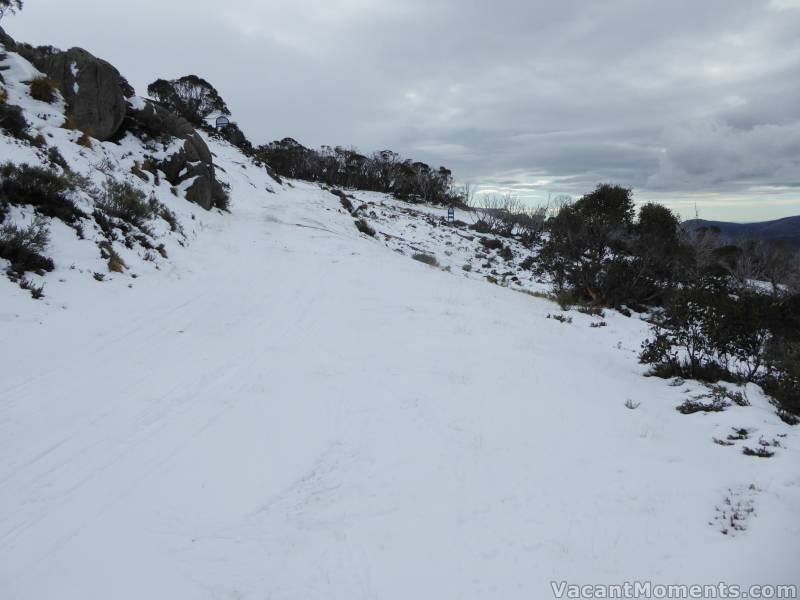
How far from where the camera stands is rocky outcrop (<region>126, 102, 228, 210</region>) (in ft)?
49.6

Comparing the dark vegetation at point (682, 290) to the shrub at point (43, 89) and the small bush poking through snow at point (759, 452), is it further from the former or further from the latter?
the shrub at point (43, 89)

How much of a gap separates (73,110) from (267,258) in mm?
8102

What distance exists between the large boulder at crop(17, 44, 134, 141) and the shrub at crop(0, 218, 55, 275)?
9.22 metres

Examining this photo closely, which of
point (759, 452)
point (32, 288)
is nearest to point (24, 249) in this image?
point (32, 288)

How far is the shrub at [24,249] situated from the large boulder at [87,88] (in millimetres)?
9220

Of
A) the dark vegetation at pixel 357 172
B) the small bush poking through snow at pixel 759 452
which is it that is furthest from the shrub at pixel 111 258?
the dark vegetation at pixel 357 172

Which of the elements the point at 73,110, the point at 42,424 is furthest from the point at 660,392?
the point at 73,110

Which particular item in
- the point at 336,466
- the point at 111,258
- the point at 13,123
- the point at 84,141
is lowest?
the point at 336,466

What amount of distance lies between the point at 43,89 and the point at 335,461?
15216 millimetres

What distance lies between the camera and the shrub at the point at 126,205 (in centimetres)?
915

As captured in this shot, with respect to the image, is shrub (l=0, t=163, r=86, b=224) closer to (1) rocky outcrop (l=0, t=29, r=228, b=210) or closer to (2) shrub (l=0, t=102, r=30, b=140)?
(2) shrub (l=0, t=102, r=30, b=140)

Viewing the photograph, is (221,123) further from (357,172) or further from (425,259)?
(425,259)

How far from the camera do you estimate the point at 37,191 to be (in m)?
7.22

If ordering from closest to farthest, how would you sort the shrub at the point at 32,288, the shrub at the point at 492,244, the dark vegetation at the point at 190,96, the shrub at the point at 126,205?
the shrub at the point at 32,288
the shrub at the point at 126,205
the shrub at the point at 492,244
the dark vegetation at the point at 190,96
